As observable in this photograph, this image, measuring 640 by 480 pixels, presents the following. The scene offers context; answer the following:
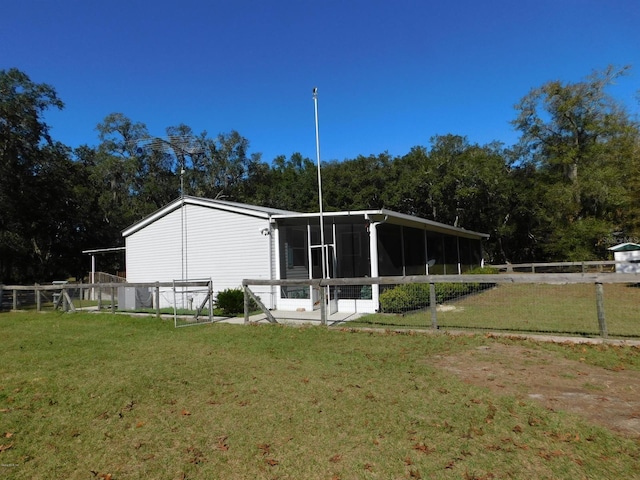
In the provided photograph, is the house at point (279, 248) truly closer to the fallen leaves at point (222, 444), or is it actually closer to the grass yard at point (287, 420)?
the grass yard at point (287, 420)

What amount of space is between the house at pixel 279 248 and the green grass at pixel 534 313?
221cm

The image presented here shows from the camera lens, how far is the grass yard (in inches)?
123

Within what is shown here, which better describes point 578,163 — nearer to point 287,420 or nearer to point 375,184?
point 375,184

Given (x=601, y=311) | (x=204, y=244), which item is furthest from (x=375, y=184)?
(x=601, y=311)

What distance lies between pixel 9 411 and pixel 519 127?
3638 cm

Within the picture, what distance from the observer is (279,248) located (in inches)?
534

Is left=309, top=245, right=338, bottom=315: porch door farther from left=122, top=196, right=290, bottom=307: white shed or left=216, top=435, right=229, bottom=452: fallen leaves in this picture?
left=216, top=435, right=229, bottom=452: fallen leaves

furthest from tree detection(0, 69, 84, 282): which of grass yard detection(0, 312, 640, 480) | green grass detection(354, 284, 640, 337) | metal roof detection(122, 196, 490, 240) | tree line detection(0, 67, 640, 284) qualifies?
green grass detection(354, 284, 640, 337)

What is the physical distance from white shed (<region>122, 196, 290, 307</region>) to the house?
32 mm

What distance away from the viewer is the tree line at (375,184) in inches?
1021

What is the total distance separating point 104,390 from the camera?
502 cm

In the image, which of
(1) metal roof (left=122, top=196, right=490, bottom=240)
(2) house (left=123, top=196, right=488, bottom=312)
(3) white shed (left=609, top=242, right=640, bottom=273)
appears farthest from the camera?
(3) white shed (left=609, top=242, right=640, bottom=273)

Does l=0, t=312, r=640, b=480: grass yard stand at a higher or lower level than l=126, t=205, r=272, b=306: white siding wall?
lower

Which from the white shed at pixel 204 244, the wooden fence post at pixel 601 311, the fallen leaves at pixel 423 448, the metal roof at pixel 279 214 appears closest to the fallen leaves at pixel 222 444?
the fallen leaves at pixel 423 448
